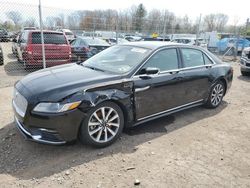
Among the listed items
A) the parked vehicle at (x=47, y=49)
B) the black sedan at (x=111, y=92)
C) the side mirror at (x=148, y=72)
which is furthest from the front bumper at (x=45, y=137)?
the parked vehicle at (x=47, y=49)

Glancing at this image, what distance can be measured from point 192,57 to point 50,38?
6310 mm

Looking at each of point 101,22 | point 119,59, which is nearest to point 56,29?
point 101,22

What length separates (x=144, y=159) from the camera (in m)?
3.42

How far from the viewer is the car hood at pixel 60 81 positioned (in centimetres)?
323

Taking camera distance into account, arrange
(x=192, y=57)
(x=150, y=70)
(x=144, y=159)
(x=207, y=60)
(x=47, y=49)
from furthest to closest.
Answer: (x=47, y=49) < (x=207, y=60) < (x=192, y=57) < (x=150, y=70) < (x=144, y=159)

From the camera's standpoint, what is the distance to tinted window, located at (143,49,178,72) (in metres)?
4.15

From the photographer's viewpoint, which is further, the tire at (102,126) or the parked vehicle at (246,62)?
the parked vehicle at (246,62)

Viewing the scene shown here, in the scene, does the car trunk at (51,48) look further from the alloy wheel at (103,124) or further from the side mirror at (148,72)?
the alloy wheel at (103,124)

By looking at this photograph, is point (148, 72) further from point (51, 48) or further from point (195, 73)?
point (51, 48)

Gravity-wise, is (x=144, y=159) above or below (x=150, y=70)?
below

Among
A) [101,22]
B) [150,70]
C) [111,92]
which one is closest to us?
[111,92]

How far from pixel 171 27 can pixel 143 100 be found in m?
16.6

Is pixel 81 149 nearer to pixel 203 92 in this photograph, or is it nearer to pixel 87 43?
pixel 203 92

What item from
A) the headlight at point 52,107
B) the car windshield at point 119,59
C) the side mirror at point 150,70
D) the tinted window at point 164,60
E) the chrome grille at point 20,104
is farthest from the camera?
the tinted window at point 164,60
